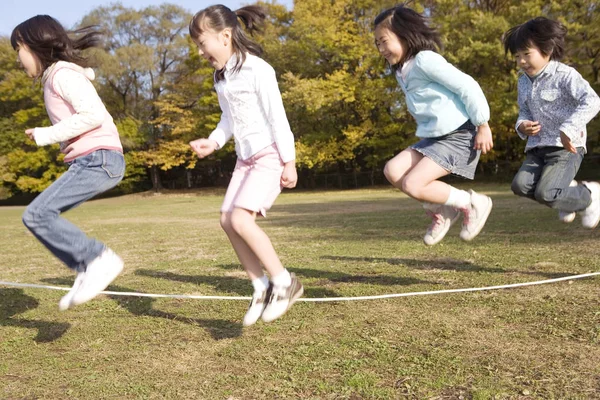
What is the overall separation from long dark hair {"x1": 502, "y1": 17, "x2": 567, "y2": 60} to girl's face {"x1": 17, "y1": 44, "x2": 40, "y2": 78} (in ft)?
11.6

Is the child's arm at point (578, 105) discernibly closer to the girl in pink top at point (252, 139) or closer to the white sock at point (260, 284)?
the girl in pink top at point (252, 139)

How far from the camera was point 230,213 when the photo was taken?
13.1 ft

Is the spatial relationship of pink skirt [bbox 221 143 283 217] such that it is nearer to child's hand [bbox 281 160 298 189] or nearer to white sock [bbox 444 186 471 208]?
child's hand [bbox 281 160 298 189]

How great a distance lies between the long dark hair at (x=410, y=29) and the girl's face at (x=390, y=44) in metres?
0.02

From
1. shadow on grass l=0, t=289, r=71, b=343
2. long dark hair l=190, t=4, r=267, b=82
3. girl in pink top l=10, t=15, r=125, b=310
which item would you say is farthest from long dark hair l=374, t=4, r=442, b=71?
shadow on grass l=0, t=289, r=71, b=343

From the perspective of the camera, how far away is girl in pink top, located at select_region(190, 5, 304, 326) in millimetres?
3902

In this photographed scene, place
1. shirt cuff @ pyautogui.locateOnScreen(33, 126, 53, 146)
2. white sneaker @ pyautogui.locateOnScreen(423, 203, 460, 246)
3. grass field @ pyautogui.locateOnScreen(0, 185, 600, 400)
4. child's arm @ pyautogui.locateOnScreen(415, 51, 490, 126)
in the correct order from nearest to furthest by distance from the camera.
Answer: grass field @ pyautogui.locateOnScreen(0, 185, 600, 400) < shirt cuff @ pyautogui.locateOnScreen(33, 126, 53, 146) < child's arm @ pyautogui.locateOnScreen(415, 51, 490, 126) < white sneaker @ pyautogui.locateOnScreen(423, 203, 460, 246)

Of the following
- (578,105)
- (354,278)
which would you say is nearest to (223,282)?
(354,278)

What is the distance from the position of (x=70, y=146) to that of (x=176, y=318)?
149 cm

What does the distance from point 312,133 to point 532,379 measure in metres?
35.0

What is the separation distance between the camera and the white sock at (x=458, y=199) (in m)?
4.52

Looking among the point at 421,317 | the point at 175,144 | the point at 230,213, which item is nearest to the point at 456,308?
the point at 421,317

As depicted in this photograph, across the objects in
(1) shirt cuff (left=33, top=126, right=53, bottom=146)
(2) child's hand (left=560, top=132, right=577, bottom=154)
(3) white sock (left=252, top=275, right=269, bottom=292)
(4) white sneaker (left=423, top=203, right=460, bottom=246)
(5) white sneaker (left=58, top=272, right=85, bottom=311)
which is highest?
(1) shirt cuff (left=33, top=126, right=53, bottom=146)

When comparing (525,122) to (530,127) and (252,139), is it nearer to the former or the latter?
(530,127)
